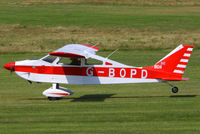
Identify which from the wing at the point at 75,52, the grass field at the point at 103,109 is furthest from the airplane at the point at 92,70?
the grass field at the point at 103,109

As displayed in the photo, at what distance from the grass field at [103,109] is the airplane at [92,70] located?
2.65 feet

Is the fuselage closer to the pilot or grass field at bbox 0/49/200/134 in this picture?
the pilot

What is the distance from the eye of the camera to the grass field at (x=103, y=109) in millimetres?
13664

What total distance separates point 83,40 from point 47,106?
2425 cm

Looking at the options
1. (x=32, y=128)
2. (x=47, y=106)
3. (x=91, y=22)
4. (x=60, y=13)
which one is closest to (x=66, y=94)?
(x=47, y=106)

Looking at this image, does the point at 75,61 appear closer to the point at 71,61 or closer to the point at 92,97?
the point at 71,61

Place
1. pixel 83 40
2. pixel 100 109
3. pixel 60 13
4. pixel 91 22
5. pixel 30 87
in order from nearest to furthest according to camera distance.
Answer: pixel 100 109
pixel 30 87
pixel 83 40
pixel 91 22
pixel 60 13

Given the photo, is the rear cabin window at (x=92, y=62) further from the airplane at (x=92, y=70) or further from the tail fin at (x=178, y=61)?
the tail fin at (x=178, y=61)

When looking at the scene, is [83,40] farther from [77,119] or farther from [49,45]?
[77,119]

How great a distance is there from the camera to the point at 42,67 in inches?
720

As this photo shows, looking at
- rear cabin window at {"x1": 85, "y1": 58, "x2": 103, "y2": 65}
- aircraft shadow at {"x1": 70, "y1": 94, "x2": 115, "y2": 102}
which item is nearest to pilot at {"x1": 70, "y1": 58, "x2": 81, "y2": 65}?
rear cabin window at {"x1": 85, "y1": 58, "x2": 103, "y2": 65}

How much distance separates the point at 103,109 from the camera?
640 inches

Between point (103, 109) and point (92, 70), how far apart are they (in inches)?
93.2

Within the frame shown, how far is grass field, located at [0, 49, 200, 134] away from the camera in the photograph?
44.8 ft
